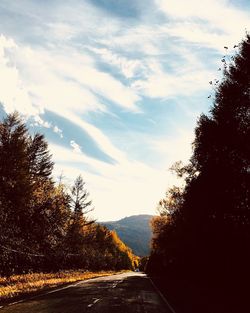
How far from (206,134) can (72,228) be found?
93.3 ft

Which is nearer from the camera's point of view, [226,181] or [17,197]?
[226,181]

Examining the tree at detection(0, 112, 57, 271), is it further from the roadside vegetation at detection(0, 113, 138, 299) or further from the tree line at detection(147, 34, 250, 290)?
the tree line at detection(147, 34, 250, 290)

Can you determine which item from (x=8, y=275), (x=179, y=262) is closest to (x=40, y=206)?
(x=8, y=275)

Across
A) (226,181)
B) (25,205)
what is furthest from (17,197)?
(226,181)

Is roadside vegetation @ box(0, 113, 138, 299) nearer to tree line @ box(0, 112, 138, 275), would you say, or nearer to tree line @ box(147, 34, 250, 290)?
tree line @ box(0, 112, 138, 275)

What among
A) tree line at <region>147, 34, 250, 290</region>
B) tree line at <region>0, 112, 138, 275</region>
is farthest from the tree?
tree line at <region>147, 34, 250, 290</region>

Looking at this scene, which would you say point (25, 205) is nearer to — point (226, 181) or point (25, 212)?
point (25, 212)

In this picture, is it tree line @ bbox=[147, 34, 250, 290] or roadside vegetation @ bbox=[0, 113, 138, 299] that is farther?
roadside vegetation @ bbox=[0, 113, 138, 299]

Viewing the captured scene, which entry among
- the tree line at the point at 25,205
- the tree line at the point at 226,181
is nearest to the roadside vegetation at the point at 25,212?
the tree line at the point at 25,205

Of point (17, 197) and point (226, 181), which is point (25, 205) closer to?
point (17, 197)

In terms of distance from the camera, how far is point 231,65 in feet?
69.2

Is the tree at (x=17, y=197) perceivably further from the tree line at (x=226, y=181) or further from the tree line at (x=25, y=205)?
the tree line at (x=226, y=181)

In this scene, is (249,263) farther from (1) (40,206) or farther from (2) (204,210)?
(1) (40,206)

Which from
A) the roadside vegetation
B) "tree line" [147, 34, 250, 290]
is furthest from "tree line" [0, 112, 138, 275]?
"tree line" [147, 34, 250, 290]
